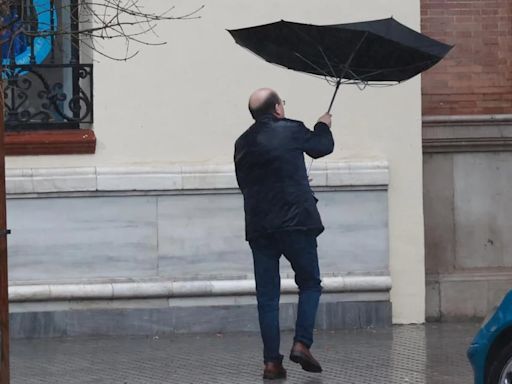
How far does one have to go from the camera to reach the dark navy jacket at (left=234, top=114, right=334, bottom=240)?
28.7ft

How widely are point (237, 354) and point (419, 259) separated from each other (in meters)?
2.02

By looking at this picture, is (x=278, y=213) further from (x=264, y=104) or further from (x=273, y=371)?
(x=273, y=371)

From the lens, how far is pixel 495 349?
7090 mm

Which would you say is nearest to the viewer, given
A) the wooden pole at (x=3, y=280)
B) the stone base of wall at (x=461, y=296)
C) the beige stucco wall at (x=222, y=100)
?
the wooden pole at (x=3, y=280)

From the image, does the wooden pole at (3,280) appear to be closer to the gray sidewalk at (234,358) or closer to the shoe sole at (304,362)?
the gray sidewalk at (234,358)

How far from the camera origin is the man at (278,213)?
875 cm

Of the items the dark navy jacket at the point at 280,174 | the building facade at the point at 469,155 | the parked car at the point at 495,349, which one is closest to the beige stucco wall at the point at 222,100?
the building facade at the point at 469,155

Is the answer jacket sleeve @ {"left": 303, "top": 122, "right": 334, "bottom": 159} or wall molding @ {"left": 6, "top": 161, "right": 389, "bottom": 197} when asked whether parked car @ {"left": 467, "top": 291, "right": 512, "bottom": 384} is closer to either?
jacket sleeve @ {"left": 303, "top": 122, "right": 334, "bottom": 159}

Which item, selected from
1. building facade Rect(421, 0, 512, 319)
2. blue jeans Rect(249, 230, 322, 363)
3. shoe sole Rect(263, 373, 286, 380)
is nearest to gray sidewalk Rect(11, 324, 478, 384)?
shoe sole Rect(263, 373, 286, 380)

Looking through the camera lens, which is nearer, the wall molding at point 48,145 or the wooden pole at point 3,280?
the wooden pole at point 3,280

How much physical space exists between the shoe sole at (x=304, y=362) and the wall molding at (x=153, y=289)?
2.28m

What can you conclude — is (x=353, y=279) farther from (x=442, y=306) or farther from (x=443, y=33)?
(x=443, y=33)

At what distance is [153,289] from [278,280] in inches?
88.1

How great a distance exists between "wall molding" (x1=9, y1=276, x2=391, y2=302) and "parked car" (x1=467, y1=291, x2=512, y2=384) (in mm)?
Answer: 3822
